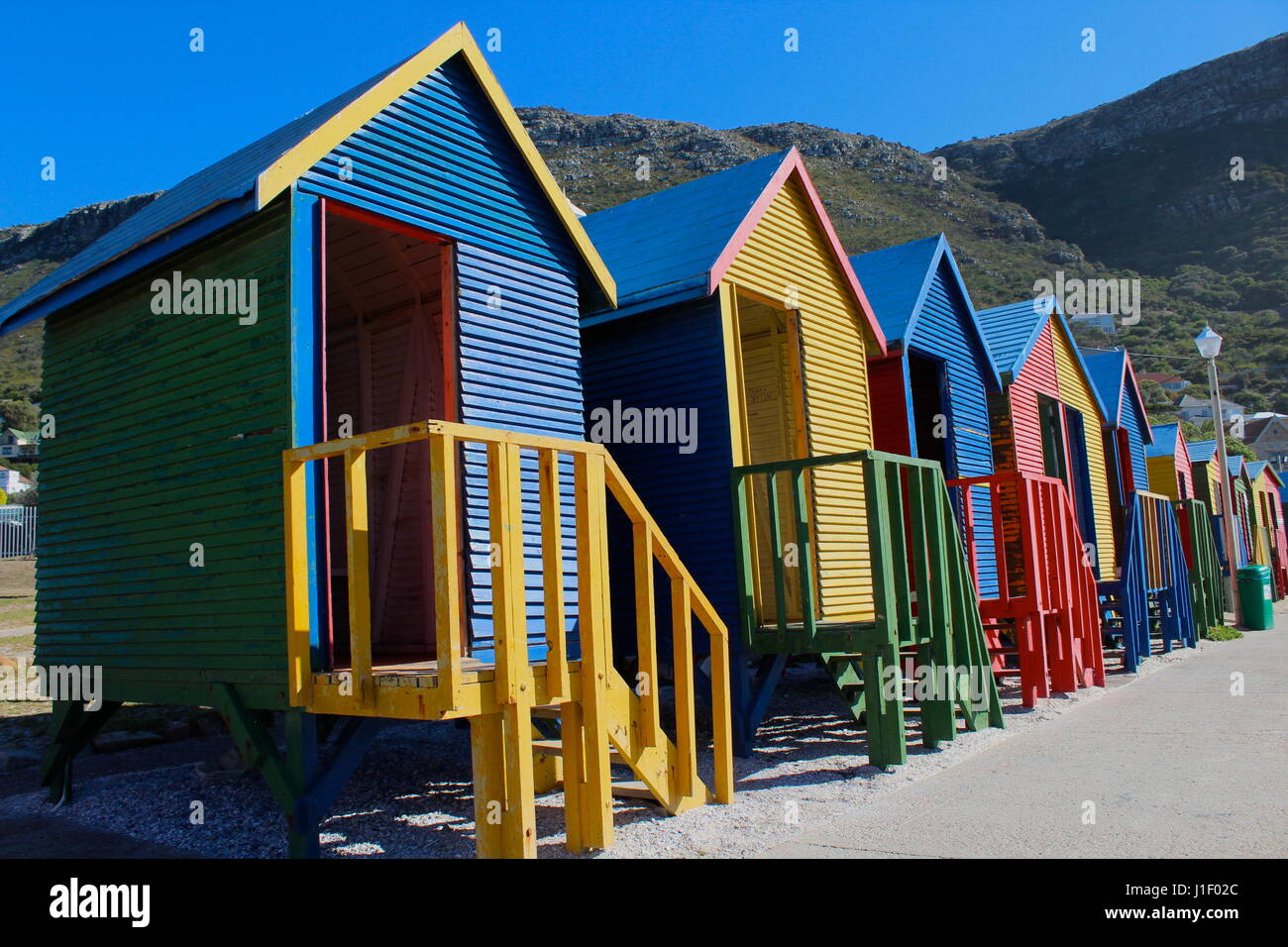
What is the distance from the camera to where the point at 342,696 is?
5.90m

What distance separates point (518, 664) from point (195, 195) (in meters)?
4.74

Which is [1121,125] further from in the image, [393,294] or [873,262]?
[393,294]

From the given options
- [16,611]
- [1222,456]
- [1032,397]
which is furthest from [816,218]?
[16,611]

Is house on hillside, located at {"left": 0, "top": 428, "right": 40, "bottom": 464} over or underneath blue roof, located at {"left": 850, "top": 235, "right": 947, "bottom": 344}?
over

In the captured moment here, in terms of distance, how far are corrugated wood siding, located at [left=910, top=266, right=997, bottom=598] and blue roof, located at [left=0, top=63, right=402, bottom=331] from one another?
8659 millimetres

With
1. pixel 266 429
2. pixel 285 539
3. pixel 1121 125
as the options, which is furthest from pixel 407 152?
pixel 1121 125

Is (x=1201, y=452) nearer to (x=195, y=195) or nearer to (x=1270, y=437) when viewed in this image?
(x=195, y=195)

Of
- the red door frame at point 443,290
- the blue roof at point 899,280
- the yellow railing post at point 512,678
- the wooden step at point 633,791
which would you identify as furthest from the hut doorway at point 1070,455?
the yellow railing post at point 512,678

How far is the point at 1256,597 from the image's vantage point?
21.4 metres

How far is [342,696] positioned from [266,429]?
6.30ft

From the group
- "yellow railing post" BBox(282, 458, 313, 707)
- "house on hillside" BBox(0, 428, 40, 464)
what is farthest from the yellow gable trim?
"house on hillside" BBox(0, 428, 40, 464)

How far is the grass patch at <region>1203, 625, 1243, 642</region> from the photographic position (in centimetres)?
1925

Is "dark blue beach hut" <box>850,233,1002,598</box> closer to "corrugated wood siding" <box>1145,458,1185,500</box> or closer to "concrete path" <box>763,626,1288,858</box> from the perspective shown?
Answer: "concrete path" <box>763,626,1288,858</box>

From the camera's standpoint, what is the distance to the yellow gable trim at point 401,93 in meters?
6.55
